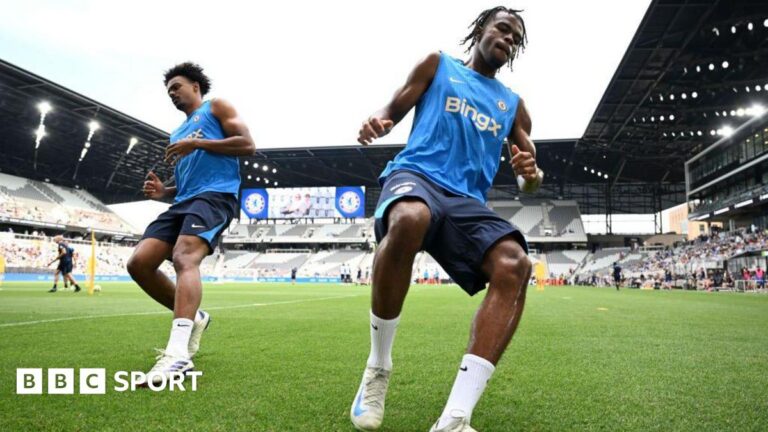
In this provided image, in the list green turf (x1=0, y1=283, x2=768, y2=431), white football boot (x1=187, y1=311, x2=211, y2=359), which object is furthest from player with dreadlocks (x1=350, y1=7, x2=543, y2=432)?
white football boot (x1=187, y1=311, x2=211, y2=359)

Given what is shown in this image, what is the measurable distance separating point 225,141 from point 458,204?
7.22 ft

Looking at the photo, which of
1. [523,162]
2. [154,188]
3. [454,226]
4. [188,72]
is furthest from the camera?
[154,188]

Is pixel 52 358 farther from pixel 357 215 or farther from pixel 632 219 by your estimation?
pixel 632 219

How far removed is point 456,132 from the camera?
2.81 meters

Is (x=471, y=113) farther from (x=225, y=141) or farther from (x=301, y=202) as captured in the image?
(x=301, y=202)

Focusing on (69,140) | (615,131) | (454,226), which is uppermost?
(69,140)

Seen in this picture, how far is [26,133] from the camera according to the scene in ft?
147

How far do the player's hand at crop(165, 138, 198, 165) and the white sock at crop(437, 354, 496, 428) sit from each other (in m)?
2.64

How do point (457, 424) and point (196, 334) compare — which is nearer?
point (457, 424)

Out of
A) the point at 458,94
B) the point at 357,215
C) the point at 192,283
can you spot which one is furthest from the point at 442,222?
the point at 357,215

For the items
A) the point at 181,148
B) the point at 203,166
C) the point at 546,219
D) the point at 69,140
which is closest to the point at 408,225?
the point at 181,148

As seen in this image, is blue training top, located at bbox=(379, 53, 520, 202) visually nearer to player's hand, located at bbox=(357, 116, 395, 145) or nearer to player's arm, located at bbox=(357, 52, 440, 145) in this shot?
player's arm, located at bbox=(357, 52, 440, 145)

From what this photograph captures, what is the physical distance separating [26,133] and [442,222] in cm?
5228

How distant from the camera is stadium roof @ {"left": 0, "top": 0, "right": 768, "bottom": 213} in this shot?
91.6 feet
